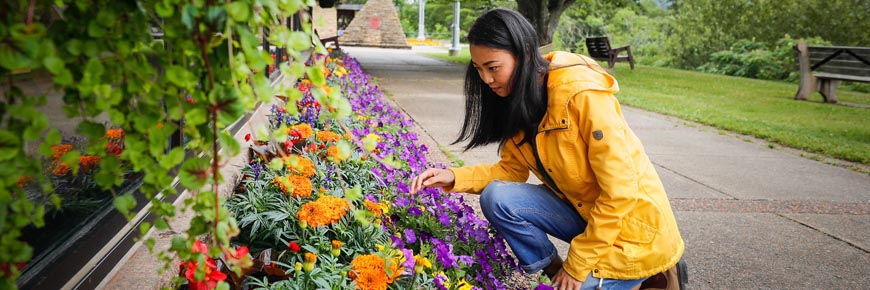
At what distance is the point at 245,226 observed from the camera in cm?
262

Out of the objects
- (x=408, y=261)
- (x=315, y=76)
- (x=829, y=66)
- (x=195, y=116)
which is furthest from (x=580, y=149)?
(x=829, y=66)

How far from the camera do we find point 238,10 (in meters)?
0.91

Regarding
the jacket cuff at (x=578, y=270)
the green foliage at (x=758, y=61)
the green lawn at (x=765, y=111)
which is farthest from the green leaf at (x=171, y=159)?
the green foliage at (x=758, y=61)

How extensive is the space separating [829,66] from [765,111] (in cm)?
265

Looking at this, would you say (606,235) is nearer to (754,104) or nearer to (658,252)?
(658,252)

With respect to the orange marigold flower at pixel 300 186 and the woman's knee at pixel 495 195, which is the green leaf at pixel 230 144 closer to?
the orange marigold flower at pixel 300 186

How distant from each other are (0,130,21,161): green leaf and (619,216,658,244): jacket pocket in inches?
76.3

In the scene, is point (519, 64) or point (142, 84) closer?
point (142, 84)

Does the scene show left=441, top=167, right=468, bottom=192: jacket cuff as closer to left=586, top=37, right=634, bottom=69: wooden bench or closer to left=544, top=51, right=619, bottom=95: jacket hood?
left=544, top=51, right=619, bottom=95: jacket hood

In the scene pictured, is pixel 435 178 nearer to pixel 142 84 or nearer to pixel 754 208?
pixel 142 84

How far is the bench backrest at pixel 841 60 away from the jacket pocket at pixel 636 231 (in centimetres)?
1139

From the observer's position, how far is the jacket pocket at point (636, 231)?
7.91 ft

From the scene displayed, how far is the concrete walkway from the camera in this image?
345 centimetres

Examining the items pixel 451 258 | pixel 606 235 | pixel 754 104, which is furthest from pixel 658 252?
pixel 754 104
